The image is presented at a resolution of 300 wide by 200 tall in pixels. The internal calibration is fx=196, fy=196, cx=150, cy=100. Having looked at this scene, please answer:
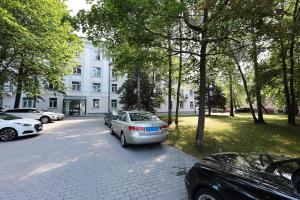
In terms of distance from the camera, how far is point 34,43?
535 inches

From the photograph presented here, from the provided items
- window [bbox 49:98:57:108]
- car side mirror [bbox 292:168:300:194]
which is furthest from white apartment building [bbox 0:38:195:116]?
car side mirror [bbox 292:168:300:194]

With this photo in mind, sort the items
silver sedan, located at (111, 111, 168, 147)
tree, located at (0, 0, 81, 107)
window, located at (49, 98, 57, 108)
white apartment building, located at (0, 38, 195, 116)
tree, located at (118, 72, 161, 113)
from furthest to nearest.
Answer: white apartment building, located at (0, 38, 195, 116) → window, located at (49, 98, 57, 108) → tree, located at (118, 72, 161, 113) → tree, located at (0, 0, 81, 107) → silver sedan, located at (111, 111, 168, 147)

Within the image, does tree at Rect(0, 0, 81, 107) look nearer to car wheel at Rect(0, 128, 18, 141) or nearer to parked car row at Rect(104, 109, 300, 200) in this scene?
car wheel at Rect(0, 128, 18, 141)

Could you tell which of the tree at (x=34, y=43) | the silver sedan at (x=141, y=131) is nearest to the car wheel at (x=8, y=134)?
the silver sedan at (x=141, y=131)

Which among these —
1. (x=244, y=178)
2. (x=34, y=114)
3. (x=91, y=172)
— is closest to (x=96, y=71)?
(x=34, y=114)

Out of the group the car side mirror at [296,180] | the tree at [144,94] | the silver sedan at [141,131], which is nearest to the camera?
the car side mirror at [296,180]

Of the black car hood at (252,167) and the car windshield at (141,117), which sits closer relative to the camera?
the black car hood at (252,167)

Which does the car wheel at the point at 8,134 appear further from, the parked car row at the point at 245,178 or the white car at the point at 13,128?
the parked car row at the point at 245,178

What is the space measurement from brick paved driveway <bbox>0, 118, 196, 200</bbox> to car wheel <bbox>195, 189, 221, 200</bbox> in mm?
1044

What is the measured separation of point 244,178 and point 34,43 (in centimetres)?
1523

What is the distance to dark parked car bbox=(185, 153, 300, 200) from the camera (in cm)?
226

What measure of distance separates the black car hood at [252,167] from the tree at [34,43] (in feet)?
44.8

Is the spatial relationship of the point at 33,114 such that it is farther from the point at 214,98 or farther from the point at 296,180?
the point at 214,98

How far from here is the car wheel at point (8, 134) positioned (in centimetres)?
978
